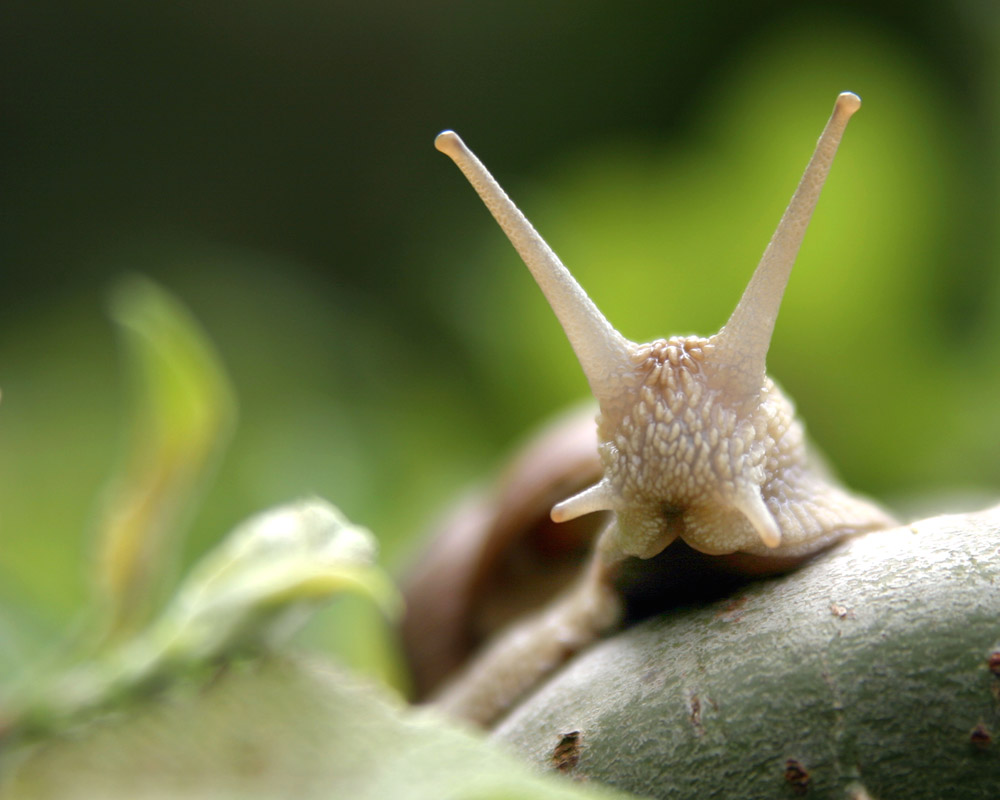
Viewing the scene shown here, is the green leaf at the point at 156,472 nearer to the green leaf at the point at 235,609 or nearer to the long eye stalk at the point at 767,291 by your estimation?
the green leaf at the point at 235,609

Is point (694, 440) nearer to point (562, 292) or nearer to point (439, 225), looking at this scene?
point (562, 292)

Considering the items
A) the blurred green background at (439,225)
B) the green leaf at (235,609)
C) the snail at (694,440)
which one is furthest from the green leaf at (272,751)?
the blurred green background at (439,225)

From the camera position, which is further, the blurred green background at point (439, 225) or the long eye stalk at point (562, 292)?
the blurred green background at point (439, 225)

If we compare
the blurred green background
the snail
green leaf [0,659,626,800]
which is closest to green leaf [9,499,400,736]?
green leaf [0,659,626,800]

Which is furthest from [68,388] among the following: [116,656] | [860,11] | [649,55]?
[860,11]

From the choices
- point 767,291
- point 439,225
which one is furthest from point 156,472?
point 439,225

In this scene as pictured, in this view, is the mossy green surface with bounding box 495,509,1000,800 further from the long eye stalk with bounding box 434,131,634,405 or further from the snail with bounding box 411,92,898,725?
the long eye stalk with bounding box 434,131,634,405
